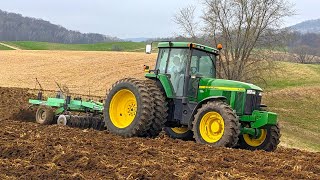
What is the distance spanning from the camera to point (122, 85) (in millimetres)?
10109

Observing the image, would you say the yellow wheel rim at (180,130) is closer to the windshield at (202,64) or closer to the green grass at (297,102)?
the windshield at (202,64)

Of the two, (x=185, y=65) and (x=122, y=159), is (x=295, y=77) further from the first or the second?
(x=122, y=159)

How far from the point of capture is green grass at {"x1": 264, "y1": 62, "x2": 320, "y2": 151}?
24.8 m

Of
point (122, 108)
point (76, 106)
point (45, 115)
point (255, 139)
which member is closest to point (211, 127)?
point (255, 139)

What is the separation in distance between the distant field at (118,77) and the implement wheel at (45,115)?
12188mm

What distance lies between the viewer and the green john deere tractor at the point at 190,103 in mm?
8898

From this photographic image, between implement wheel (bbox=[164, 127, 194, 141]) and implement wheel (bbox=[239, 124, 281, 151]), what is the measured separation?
1423 millimetres

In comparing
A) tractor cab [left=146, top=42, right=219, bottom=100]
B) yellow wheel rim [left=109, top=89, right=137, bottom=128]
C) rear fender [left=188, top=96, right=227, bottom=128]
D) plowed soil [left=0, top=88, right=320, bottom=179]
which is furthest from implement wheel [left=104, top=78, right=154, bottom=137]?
rear fender [left=188, top=96, right=227, bottom=128]

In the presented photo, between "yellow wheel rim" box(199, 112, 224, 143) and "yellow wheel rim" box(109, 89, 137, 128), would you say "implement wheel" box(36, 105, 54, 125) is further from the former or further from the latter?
"yellow wheel rim" box(199, 112, 224, 143)

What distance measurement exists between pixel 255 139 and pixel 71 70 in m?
28.0

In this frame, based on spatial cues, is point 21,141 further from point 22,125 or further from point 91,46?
point 91,46

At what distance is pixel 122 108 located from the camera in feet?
34.0

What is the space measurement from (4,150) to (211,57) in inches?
212

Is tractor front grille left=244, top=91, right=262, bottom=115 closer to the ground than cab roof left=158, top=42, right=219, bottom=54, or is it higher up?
closer to the ground
